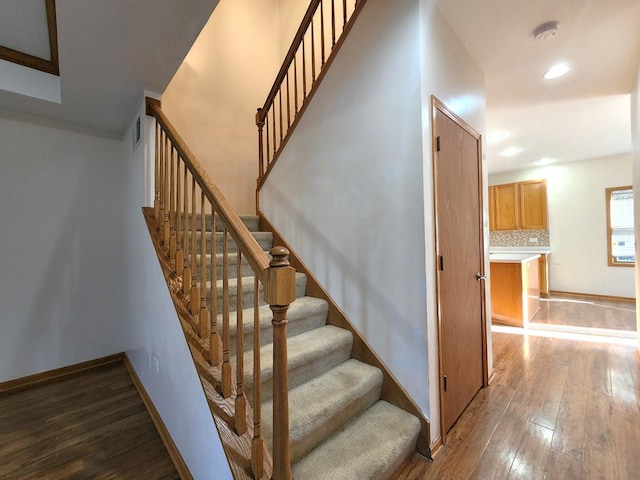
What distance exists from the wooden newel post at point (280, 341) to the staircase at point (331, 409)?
344mm

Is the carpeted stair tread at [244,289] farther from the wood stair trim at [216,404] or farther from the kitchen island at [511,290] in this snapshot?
the kitchen island at [511,290]

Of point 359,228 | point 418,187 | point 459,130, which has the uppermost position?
point 459,130

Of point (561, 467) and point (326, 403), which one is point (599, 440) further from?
point (326, 403)

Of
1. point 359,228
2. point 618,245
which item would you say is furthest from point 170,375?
point 618,245

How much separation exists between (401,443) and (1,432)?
2.56 m

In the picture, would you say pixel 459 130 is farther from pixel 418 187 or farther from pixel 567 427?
pixel 567 427

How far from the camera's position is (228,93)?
360cm

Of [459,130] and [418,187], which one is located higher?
[459,130]

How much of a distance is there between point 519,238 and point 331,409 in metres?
6.45

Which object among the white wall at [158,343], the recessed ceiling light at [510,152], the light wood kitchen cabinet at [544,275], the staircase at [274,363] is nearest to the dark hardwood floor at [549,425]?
the staircase at [274,363]

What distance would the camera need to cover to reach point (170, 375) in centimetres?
164

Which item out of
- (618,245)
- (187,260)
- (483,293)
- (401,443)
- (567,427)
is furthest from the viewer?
(618,245)

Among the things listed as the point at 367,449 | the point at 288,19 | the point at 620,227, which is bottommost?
the point at 367,449

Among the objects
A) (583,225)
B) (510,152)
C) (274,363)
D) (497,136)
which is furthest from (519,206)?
(274,363)
